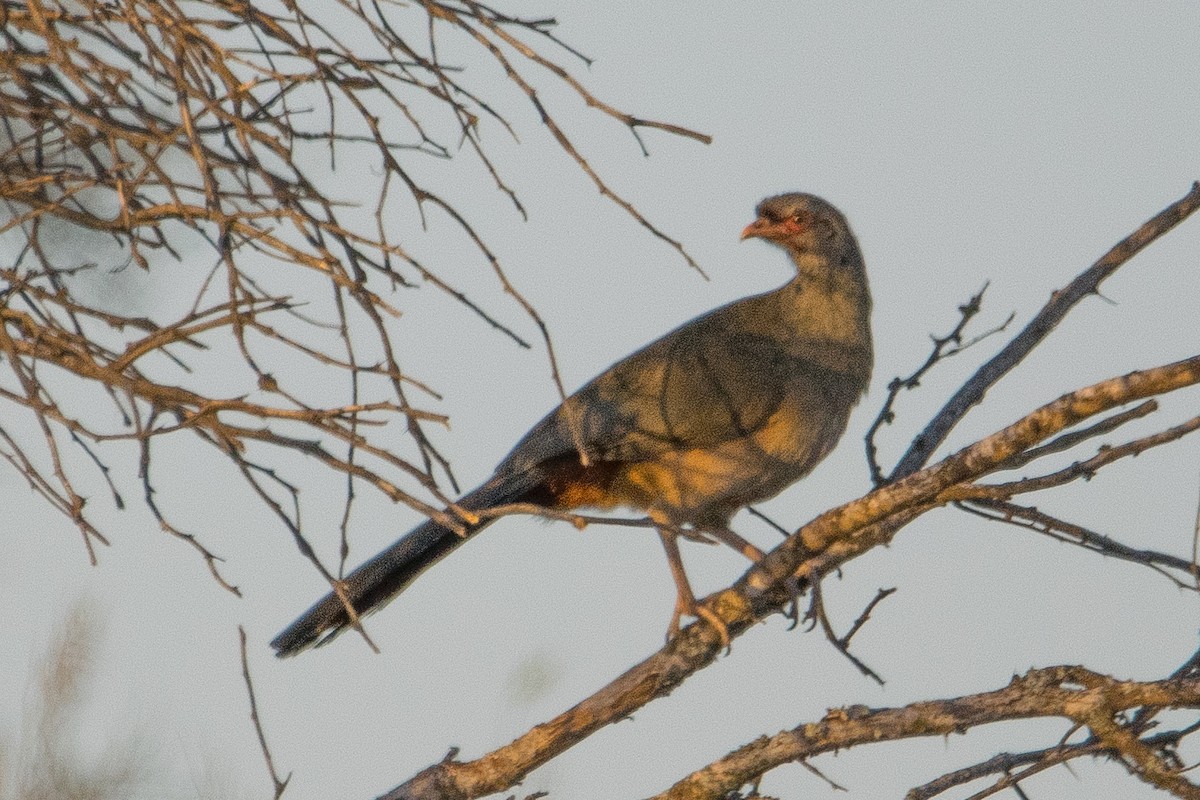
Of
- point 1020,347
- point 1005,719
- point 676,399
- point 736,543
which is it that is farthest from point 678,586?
point 1005,719

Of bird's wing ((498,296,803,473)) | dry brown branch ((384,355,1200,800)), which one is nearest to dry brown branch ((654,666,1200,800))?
dry brown branch ((384,355,1200,800))

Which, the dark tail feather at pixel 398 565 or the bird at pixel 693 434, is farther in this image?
the bird at pixel 693 434

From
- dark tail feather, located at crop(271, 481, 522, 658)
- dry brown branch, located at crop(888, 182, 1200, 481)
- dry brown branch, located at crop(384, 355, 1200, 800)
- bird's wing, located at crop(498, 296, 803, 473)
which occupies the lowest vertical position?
dry brown branch, located at crop(384, 355, 1200, 800)

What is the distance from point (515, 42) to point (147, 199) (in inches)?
55.7

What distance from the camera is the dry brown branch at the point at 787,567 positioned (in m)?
2.64

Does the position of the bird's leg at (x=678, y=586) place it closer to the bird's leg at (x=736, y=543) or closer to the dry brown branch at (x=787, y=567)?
the bird's leg at (x=736, y=543)

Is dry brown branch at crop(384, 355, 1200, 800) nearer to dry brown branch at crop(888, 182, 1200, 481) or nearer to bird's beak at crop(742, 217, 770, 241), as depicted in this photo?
dry brown branch at crop(888, 182, 1200, 481)

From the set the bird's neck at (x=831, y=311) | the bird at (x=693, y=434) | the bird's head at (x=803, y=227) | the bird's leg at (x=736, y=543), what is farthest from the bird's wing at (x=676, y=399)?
the bird's head at (x=803, y=227)

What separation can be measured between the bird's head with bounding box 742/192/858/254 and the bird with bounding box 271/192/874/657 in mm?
394

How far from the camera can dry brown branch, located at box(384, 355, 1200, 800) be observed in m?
2.64

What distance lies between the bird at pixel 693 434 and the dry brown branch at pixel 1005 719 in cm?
186

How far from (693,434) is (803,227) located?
129 cm

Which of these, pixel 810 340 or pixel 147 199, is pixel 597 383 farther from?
pixel 147 199

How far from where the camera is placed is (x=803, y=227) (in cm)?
626
